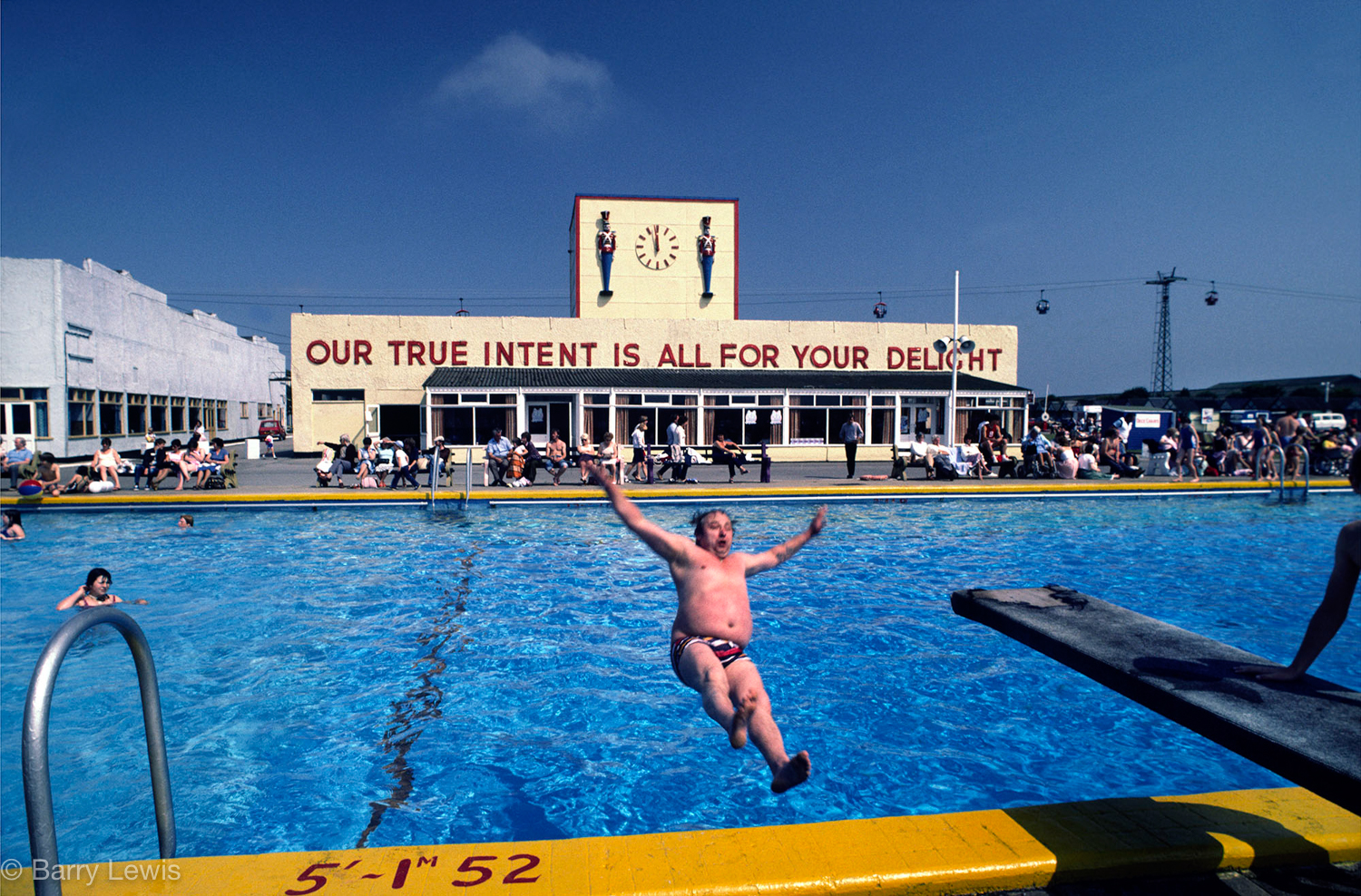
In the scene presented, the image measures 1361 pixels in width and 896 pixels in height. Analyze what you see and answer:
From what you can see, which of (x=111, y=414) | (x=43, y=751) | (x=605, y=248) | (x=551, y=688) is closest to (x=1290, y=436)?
(x=551, y=688)

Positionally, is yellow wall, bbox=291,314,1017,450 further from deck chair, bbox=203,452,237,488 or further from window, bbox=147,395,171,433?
window, bbox=147,395,171,433

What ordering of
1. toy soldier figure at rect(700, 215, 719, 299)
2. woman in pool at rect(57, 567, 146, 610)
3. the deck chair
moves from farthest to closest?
toy soldier figure at rect(700, 215, 719, 299)
the deck chair
woman in pool at rect(57, 567, 146, 610)

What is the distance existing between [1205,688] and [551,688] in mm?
4602

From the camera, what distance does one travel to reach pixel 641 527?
4.20 m

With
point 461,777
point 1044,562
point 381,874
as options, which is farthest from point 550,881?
point 1044,562

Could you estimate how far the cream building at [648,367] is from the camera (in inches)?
993

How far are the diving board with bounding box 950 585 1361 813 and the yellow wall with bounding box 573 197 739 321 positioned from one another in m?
25.3

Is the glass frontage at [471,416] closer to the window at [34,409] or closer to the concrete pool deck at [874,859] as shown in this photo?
the window at [34,409]

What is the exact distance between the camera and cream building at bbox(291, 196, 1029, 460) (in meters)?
25.2

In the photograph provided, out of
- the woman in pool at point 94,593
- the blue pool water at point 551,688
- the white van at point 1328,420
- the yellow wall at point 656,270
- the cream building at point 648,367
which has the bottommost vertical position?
the blue pool water at point 551,688

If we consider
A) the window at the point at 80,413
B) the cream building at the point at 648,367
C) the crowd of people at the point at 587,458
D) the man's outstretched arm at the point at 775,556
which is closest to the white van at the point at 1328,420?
the cream building at the point at 648,367

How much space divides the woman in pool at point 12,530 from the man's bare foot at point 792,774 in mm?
13475

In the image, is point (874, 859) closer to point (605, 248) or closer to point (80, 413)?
point (605, 248)

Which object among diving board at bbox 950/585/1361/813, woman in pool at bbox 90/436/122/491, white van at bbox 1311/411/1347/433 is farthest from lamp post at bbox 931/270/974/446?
white van at bbox 1311/411/1347/433
